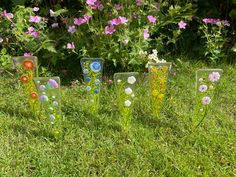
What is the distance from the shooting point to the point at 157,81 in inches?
108

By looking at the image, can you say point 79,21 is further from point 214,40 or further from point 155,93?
point 214,40

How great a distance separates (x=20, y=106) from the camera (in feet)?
10.3

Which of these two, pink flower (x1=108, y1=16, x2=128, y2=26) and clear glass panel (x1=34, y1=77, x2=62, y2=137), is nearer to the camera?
clear glass panel (x1=34, y1=77, x2=62, y2=137)

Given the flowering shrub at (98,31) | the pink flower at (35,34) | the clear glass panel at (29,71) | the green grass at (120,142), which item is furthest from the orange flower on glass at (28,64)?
the pink flower at (35,34)

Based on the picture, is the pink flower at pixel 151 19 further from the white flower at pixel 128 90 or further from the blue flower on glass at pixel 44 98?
the blue flower on glass at pixel 44 98

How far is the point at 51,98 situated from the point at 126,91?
1.66ft

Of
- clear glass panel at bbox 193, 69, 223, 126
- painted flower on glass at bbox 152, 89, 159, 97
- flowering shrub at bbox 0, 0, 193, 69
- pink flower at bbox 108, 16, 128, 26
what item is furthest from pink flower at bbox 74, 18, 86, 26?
clear glass panel at bbox 193, 69, 223, 126

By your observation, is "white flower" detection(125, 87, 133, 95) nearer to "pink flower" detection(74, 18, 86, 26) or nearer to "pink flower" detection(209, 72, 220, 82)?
"pink flower" detection(209, 72, 220, 82)

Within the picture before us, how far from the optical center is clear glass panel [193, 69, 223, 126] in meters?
2.58

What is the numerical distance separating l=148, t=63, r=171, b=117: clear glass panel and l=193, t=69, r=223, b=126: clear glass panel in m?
0.25

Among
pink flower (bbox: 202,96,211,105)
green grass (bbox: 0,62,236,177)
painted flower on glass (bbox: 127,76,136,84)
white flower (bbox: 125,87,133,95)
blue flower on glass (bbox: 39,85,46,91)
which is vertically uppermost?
painted flower on glass (bbox: 127,76,136,84)

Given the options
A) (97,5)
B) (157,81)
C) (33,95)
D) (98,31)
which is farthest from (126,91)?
(97,5)

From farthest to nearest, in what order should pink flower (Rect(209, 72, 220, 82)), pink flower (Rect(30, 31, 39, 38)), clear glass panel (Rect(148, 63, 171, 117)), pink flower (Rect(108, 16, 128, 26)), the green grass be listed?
pink flower (Rect(30, 31, 39, 38))
pink flower (Rect(108, 16, 128, 26))
clear glass panel (Rect(148, 63, 171, 117))
pink flower (Rect(209, 72, 220, 82))
the green grass

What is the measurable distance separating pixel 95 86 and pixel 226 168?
3.47ft
